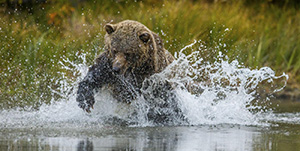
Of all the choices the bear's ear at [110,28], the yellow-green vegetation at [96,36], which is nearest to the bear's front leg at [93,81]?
the bear's ear at [110,28]

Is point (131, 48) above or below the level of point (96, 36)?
below

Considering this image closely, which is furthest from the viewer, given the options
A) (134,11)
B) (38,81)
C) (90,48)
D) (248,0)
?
(248,0)

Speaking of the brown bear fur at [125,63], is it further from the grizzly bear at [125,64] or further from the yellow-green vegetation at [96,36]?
the yellow-green vegetation at [96,36]

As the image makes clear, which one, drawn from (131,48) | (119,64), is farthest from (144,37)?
(119,64)

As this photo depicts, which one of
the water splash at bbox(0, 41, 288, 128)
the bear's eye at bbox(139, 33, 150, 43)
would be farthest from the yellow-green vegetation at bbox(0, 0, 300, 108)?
the bear's eye at bbox(139, 33, 150, 43)

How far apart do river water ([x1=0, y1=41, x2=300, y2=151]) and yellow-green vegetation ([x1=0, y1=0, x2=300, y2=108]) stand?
1.74 metres

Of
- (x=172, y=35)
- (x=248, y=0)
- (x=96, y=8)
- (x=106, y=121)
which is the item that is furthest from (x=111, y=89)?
(x=248, y=0)

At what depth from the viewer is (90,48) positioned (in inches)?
433

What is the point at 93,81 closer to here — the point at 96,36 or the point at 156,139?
the point at 156,139

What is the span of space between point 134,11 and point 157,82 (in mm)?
5448

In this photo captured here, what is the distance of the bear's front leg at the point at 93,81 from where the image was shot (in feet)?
23.8

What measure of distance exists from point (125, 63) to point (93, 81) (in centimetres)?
55

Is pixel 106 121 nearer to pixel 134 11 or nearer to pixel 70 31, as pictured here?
pixel 70 31

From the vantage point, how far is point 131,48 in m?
7.09
